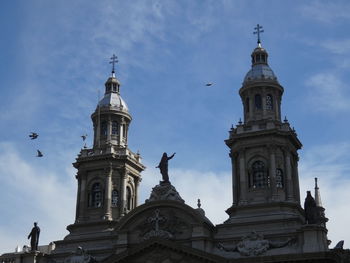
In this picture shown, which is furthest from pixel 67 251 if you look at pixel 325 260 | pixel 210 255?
pixel 325 260

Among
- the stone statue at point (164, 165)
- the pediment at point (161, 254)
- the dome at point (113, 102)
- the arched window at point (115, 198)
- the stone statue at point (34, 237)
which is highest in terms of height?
the dome at point (113, 102)

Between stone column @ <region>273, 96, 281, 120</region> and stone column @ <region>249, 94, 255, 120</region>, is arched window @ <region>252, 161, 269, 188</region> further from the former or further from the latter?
stone column @ <region>273, 96, 281, 120</region>

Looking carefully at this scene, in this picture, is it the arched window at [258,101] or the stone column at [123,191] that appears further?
the stone column at [123,191]

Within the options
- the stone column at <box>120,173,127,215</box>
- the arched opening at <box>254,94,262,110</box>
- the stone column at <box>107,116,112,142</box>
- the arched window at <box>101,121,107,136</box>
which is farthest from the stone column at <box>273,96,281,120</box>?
the arched window at <box>101,121,107,136</box>

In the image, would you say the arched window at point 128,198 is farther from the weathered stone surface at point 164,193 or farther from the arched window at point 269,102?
the arched window at point 269,102

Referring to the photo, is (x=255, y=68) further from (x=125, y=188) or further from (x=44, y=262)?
(x=44, y=262)

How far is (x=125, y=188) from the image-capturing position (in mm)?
63906

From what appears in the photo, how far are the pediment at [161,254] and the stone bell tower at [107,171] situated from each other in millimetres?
8473

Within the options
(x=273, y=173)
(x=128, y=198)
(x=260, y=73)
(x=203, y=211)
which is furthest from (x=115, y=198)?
(x=260, y=73)

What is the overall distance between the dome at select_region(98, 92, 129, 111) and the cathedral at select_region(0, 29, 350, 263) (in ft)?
0.43

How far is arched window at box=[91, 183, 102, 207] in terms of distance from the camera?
209 ft

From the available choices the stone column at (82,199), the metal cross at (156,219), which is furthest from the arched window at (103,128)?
the metal cross at (156,219)

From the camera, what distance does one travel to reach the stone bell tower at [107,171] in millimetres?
62812

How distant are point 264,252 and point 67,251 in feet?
65.1
